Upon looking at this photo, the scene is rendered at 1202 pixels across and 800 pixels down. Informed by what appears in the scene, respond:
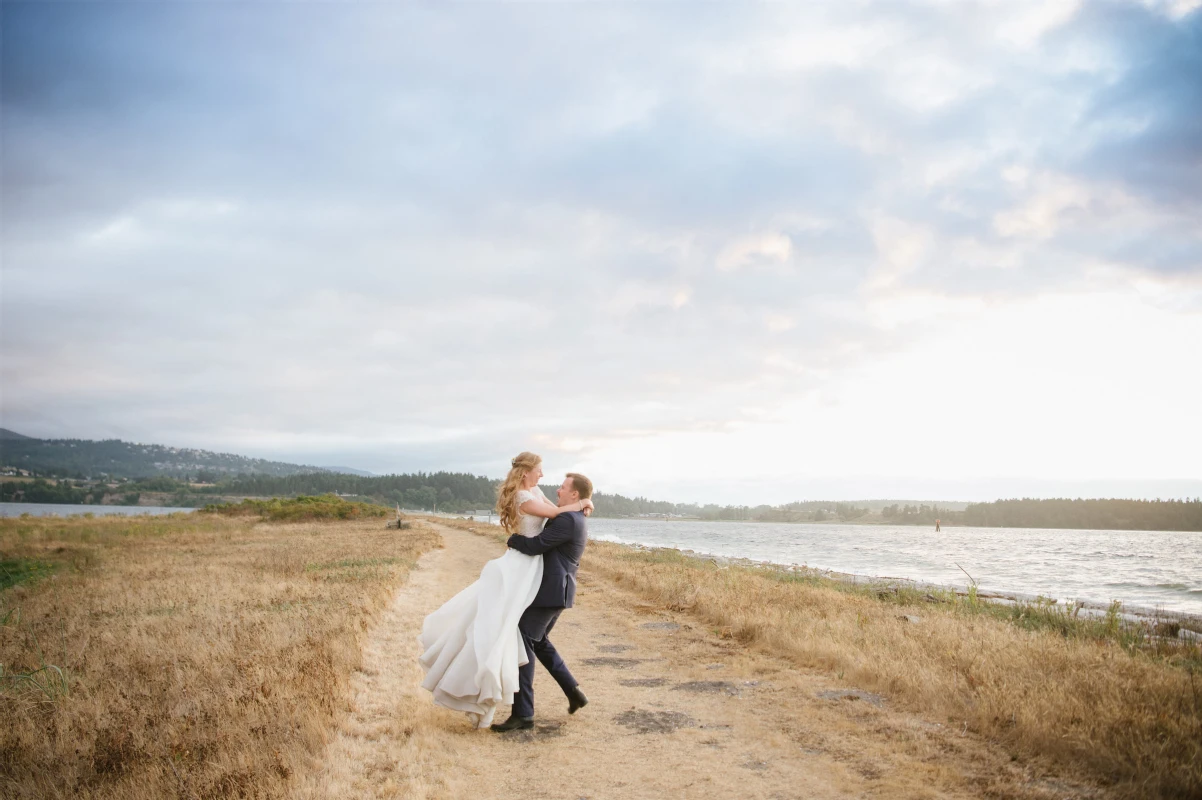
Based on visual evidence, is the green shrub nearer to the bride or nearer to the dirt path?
the dirt path

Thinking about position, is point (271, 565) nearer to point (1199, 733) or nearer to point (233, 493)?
point (1199, 733)

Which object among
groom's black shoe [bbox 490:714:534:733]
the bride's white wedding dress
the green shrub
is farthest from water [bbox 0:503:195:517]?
groom's black shoe [bbox 490:714:534:733]

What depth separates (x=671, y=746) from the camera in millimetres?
6402

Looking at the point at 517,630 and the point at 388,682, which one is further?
the point at 388,682

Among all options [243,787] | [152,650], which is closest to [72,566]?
[152,650]

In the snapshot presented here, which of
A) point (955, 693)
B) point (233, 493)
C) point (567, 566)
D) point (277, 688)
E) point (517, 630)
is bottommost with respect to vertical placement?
point (233, 493)

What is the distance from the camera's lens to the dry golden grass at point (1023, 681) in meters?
5.25

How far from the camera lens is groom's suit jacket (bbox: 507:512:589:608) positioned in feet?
21.9

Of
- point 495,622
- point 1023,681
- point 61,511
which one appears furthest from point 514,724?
point 61,511

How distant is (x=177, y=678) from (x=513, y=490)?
19.2 feet

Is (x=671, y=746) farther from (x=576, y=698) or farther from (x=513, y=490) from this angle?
(x=513, y=490)

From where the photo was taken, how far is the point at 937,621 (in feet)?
38.5

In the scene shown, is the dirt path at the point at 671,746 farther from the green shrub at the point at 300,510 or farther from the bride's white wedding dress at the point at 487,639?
the green shrub at the point at 300,510

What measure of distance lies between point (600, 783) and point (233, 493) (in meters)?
207
